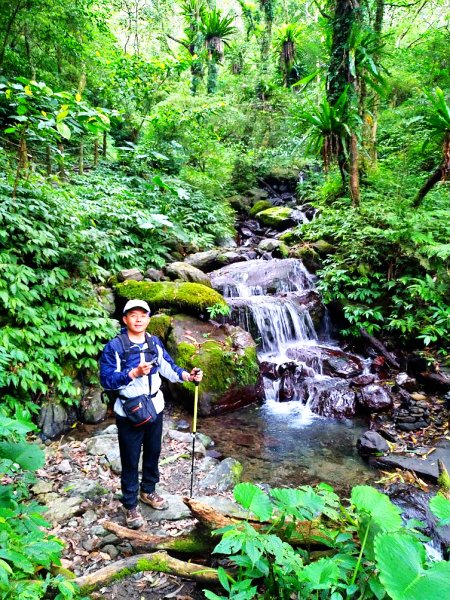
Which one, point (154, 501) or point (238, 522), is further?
point (154, 501)

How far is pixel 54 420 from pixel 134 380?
2.81 m

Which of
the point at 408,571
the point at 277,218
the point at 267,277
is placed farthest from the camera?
the point at 277,218

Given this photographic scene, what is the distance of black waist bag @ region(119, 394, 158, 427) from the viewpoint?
2.91 metres

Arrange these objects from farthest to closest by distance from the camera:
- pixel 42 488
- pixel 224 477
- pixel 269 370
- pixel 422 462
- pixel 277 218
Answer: pixel 277 218 → pixel 269 370 → pixel 422 462 → pixel 224 477 → pixel 42 488

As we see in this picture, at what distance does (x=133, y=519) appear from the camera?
10.2 ft

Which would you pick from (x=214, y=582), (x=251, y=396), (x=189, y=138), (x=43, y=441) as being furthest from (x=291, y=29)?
(x=214, y=582)

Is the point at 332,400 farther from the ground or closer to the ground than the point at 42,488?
closer to the ground

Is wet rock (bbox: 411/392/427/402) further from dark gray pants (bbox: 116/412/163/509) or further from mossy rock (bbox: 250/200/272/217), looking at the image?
mossy rock (bbox: 250/200/272/217)

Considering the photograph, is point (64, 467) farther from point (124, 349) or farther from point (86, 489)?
point (124, 349)

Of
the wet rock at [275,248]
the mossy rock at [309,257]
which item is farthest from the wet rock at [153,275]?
the wet rock at [275,248]

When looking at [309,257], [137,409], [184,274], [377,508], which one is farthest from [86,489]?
[309,257]

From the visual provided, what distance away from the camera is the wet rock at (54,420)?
4.92 m

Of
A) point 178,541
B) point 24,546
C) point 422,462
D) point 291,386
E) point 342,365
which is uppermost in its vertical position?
point 24,546

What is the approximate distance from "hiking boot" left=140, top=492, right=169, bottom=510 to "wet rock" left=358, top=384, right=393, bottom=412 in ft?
13.6
